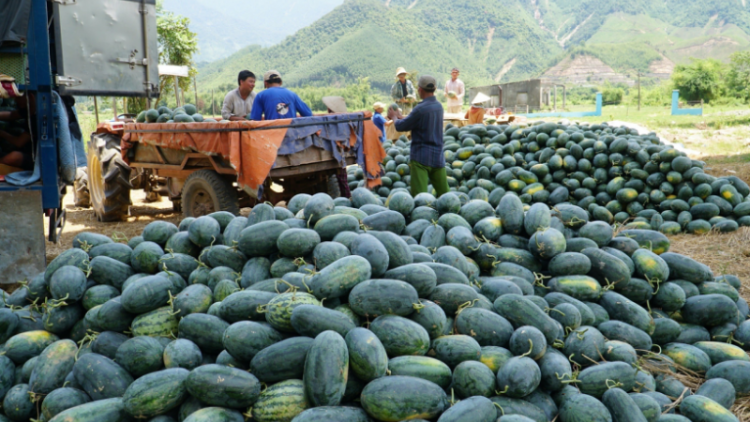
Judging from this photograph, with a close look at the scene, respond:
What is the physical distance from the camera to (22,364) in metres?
2.80

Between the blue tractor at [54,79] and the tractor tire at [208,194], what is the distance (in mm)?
1268

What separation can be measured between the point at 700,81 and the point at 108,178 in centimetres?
4015

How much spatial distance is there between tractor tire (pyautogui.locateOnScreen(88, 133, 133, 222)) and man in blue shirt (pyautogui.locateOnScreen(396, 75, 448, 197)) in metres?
4.44

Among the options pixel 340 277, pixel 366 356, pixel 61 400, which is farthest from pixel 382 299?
pixel 61 400

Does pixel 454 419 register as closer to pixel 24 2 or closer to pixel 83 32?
pixel 24 2

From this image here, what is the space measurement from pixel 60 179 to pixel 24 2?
5.59ft

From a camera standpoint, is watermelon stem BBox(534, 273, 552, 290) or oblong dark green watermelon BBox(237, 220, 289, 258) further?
watermelon stem BBox(534, 273, 552, 290)

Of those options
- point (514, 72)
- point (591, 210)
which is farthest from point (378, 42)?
point (591, 210)

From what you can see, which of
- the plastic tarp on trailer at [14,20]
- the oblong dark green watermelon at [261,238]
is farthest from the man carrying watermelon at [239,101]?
the oblong dark green watermelon at [261,238]

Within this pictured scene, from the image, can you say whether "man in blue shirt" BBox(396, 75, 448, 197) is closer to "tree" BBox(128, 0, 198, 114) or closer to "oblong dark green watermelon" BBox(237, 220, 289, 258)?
"oblong dark green watermelon" BBox(237, 220, 289, 258)

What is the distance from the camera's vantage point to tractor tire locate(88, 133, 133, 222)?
8336mm

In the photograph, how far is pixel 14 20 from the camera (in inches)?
195

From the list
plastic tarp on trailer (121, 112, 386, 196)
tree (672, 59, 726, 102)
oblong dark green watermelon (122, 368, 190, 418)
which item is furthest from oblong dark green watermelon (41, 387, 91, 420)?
tree (672, 59, 726, 102)

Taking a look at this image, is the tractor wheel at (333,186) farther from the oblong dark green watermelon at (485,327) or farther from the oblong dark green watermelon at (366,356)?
the oblong dark green watermelon at (366,356)
